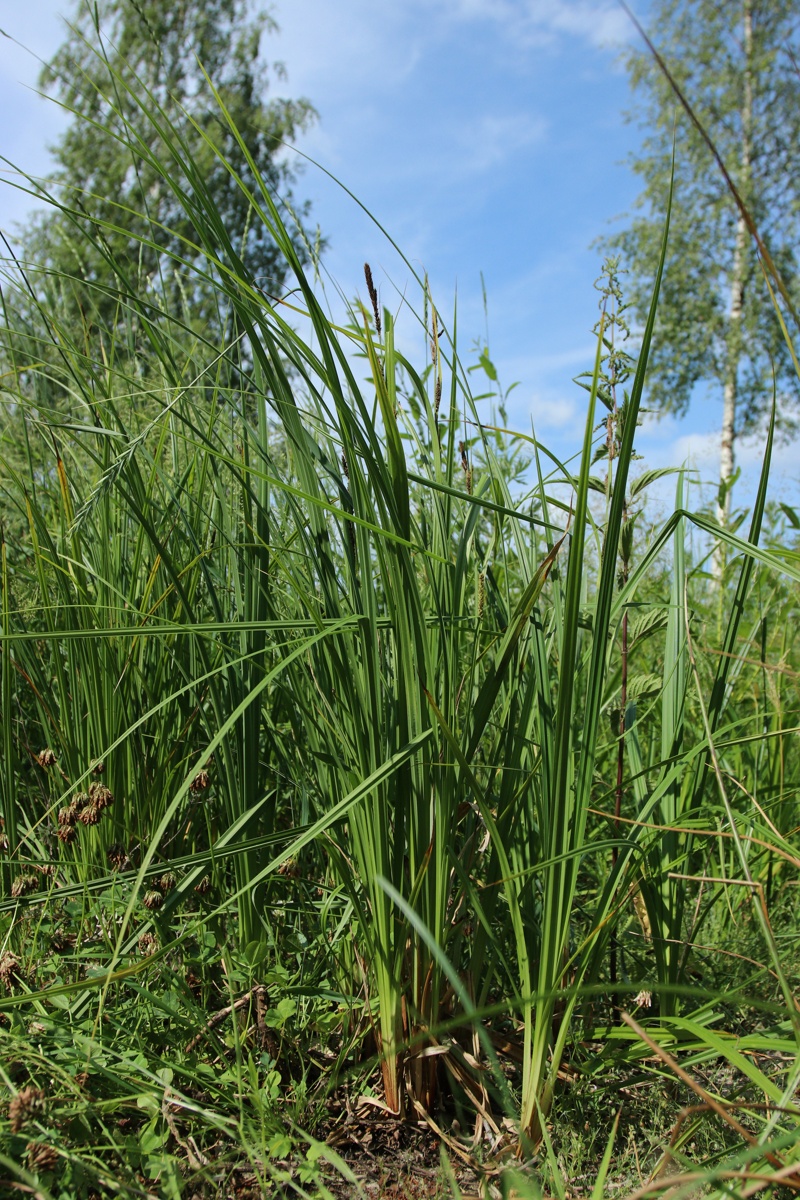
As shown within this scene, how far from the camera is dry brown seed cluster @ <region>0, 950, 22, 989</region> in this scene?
45.8 inches

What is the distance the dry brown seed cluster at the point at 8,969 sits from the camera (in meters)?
1.16

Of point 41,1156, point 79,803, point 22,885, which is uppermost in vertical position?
point 79,803

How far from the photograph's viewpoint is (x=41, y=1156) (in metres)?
0.90

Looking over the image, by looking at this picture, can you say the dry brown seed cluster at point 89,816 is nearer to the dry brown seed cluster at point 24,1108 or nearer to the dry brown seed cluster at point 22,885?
the dry brown seed cluster at point 22,885

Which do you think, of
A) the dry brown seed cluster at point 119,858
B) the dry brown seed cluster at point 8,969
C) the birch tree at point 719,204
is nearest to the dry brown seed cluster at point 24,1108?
the dry brown seed cluster at point 8,969

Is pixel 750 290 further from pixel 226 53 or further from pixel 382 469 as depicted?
pixel 382 469

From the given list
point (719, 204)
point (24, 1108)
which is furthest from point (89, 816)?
point (719, 204)

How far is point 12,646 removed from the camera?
162 cm

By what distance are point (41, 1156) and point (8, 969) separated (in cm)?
33

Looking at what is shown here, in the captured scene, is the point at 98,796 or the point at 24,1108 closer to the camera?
the point at 24,1108

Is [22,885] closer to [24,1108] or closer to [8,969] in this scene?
[8,969]

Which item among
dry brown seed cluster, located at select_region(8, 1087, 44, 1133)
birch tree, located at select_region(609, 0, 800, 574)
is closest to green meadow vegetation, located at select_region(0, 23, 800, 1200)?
dry brown seed cluster, located at select_region(8, 1087, 44, 1133)

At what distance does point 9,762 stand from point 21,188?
0.96 m

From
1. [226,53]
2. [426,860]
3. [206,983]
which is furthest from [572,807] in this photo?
[226,53]
